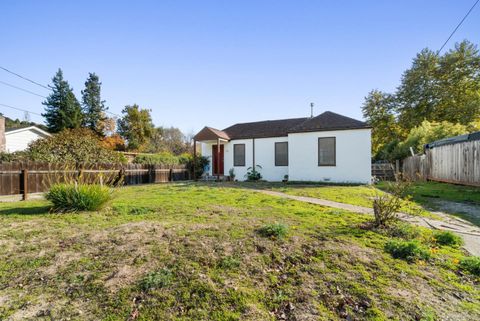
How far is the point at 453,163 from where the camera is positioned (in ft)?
37.3

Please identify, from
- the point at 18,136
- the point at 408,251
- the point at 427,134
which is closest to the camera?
the point at 408,251

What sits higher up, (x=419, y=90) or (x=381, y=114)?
(x=419, y=90)

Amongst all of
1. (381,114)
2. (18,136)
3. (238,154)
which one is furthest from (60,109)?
(381,114)

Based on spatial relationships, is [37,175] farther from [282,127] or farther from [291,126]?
[291,126]

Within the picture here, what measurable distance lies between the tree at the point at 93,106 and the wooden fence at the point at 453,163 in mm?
33371

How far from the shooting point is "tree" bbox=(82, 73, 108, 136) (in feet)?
99.8

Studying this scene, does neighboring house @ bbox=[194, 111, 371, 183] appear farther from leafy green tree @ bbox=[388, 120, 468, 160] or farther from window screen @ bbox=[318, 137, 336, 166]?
leafy green tree @ bbox=[388, 120, 468, 160]

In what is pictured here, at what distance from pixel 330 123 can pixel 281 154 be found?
349 cm

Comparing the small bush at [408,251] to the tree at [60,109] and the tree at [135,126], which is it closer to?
the tree at [135,126]

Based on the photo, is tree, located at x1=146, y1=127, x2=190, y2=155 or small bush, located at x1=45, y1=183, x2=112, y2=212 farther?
tree, located at x1=146, y1=127, x2=190, y2=155

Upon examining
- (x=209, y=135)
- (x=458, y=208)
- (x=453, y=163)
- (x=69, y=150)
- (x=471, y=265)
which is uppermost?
(x=209, y=135)

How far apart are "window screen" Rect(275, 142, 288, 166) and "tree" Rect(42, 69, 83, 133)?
24.5 m

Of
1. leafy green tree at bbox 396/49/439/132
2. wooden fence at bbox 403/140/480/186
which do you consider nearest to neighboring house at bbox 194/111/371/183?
wooden fence at bbox 403/140/480/186

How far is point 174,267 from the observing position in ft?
9.60
